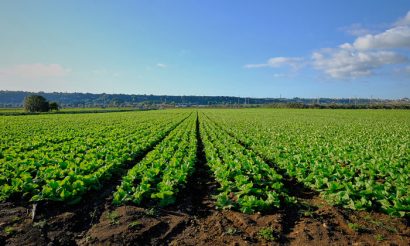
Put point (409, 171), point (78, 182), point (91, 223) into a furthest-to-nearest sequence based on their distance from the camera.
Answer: point (409, 171) → point (78, 182) → point (91, 223)

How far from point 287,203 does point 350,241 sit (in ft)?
6.11

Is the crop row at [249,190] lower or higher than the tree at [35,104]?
lower

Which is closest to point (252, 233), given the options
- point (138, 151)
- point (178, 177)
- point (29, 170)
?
point (178, 177)

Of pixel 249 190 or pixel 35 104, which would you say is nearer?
pixel 249 190

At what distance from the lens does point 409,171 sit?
9312 millimetres

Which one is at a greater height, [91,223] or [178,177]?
[178,177]

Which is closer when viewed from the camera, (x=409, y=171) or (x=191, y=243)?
(x=191, y=243)

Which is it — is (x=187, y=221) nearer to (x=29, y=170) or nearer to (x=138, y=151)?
(x=29, y=170)

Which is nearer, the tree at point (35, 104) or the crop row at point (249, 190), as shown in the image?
the crop row at point (249, 190)

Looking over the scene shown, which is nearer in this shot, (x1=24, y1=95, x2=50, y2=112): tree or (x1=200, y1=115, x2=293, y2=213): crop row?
(x1=200, y1=115, x2=293, y2=213): crop row

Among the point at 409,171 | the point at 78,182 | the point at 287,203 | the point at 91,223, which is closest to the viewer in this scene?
the point at 91,223

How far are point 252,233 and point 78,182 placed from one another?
4.48m

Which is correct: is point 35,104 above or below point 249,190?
above

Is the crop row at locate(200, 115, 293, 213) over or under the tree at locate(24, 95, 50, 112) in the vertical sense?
under
